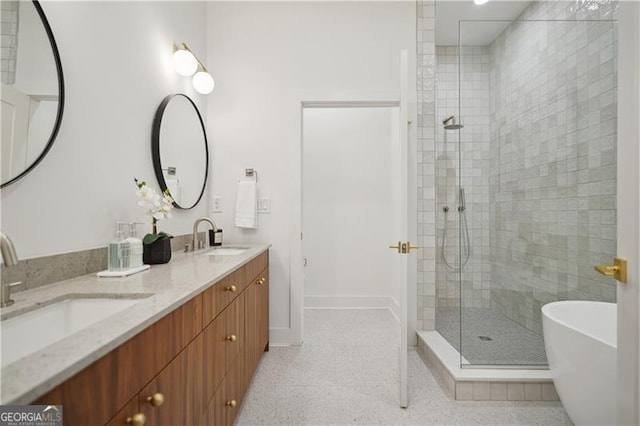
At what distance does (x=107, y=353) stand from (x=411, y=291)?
2.30 m

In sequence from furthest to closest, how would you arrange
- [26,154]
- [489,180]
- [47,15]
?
[489,180] < [47,15] < [26,154]

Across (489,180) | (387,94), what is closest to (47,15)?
(387,94)

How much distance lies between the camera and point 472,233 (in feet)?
7.50

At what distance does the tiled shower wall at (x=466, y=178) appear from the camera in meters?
2.24

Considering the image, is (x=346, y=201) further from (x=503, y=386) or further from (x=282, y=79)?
(x=503, y=386)

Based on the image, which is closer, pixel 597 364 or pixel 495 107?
pixel 597 364

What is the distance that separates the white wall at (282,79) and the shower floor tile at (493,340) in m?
1.29

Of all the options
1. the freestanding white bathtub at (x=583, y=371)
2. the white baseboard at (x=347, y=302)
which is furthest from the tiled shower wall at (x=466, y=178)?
the white baseboard at (x=347, y=302)

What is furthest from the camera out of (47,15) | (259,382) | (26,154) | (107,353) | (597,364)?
(259,382)

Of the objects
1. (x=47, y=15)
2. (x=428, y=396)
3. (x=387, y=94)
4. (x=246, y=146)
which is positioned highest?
(x=387, y=94)

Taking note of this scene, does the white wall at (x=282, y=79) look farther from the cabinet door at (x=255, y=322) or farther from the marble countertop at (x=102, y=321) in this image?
the marble countertop at (x=102, y=321)

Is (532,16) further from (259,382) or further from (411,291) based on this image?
(259,382)

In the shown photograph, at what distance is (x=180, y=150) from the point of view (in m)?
2.08

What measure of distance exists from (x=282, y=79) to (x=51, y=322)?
2.27 m
